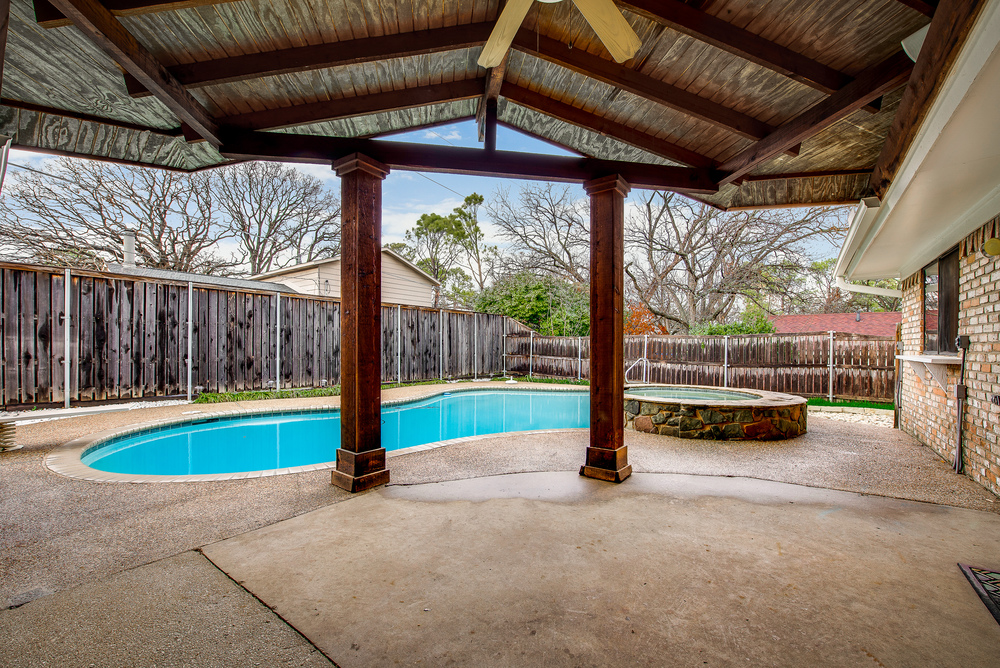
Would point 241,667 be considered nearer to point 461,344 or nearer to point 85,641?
point 85,641

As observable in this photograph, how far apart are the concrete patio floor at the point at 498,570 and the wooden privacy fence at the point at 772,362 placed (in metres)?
5.65

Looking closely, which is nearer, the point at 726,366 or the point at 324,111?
the point at 324,111

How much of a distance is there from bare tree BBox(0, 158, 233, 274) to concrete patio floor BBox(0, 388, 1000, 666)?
429 inches

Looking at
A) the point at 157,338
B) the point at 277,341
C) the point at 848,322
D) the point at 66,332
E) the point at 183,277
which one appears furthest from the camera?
the point at 848,322

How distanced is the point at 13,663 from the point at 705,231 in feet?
52.5

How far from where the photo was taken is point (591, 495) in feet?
9.86

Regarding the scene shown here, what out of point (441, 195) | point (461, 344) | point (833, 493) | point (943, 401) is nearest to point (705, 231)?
point (461, 344)

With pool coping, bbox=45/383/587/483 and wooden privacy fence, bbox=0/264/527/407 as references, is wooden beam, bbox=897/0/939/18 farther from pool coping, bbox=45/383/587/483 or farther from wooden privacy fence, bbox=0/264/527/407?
wooden privacy fence, bbox=0/264/527/407

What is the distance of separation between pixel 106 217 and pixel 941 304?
19.0 meters

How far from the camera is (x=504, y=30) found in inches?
79.0

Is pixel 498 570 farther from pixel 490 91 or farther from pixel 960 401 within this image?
pixel 960 401

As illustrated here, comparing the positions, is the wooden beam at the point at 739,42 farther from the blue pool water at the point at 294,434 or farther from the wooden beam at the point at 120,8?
the blue pool water at the point at 294,434

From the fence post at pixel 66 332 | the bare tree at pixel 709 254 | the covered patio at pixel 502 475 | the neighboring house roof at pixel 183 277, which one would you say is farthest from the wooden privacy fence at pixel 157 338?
the bare tree at pixel 709 254

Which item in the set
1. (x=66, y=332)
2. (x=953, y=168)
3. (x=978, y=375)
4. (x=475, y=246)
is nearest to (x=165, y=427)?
(x=66, y=332)
